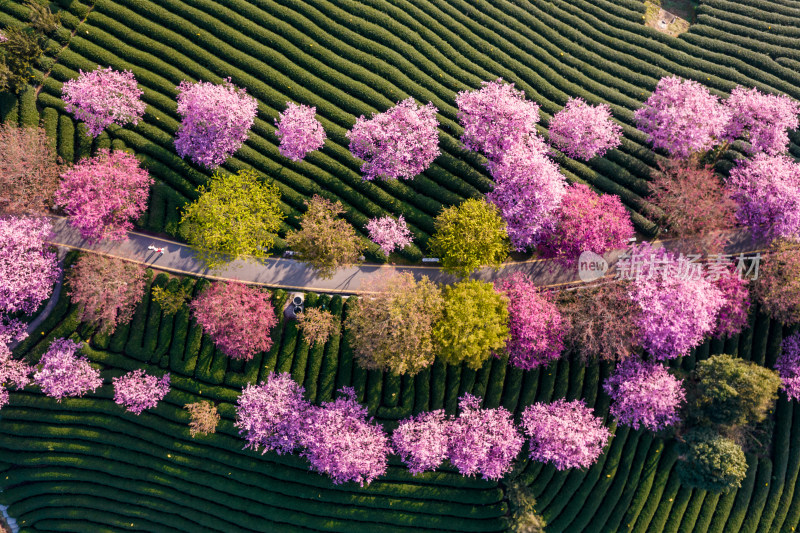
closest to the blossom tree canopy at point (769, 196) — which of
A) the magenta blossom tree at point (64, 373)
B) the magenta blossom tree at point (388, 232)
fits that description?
the magenta blossom tree at point (388, 232)

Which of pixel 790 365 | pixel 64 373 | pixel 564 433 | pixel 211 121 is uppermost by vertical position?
pixel 211 121

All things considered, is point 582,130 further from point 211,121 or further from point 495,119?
point 211,121

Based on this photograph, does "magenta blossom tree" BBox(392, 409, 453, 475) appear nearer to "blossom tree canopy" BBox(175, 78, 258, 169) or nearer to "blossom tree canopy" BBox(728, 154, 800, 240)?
"blossom tree canopy" BBox(175, 78, 258, 169)

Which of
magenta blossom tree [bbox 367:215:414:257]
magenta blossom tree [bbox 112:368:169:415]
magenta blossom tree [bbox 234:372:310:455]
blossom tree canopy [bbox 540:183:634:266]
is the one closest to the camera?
magenta blossom tree [bbox 234:372:310:455]

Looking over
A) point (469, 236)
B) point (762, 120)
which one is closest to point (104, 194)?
point (469, 236)

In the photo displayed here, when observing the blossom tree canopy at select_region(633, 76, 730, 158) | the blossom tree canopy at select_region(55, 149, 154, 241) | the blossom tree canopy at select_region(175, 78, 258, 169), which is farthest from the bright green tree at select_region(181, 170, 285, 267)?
the blossom tree canopy at select_region(633, 76, 730, 158)

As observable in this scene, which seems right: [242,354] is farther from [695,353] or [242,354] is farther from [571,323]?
[695,353]
